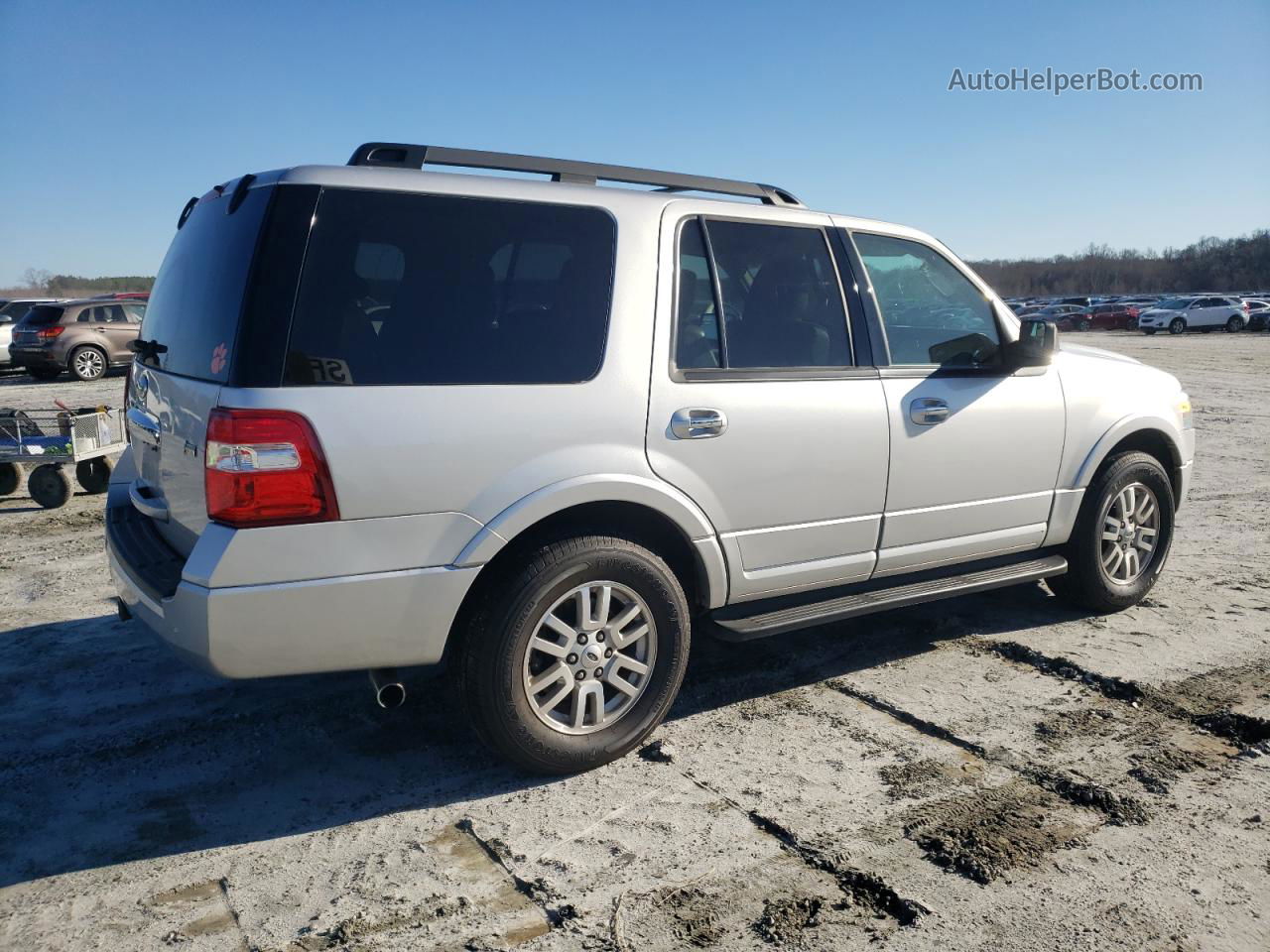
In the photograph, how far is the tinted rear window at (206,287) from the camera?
3.15 metres

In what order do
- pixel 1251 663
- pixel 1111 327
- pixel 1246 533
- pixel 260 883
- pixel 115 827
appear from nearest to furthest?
1. pixel 260 883
2. pixel 115 827
3. pixel 1251 663
4. pixel 1246 533
5. pixel 1111 327

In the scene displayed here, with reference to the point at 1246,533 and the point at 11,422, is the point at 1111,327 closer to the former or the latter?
the point at 1246,533

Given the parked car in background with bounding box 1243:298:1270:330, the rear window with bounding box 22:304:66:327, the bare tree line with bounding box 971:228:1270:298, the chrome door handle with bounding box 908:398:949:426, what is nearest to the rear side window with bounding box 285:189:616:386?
the chrome door handle with bounding box 908:398:949:426

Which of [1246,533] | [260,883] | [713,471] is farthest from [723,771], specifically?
[1246,533]

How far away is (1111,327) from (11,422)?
52806mm

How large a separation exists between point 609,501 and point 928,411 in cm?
163

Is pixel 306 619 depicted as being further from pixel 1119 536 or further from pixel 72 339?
pixel 72 339

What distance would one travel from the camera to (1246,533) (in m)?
7.29

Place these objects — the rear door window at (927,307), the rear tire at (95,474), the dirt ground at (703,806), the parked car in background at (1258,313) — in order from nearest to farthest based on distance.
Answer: the dirt ground at (703,806), the rear door window at (927,307), the rear tire at (95,474), the parked car in background at (1258,313)

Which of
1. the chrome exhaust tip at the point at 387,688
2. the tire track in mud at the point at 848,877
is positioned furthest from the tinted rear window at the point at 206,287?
the tire track in mud at the point at 848,877

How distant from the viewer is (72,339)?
20203 mm

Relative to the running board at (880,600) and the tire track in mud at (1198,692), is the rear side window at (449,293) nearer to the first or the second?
the running board at (880,600)

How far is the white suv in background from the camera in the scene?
4591cm

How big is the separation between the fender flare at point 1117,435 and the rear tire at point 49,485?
7.65 m
